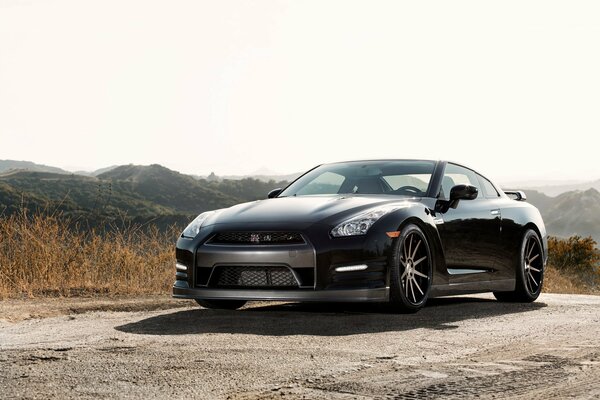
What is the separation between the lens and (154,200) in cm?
14688

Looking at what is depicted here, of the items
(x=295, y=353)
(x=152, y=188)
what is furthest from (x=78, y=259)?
(x=152, y=188)

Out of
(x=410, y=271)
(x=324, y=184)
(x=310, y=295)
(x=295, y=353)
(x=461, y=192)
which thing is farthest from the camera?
(x=324, y=184)

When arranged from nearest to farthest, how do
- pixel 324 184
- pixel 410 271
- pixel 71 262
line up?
pixel 410 271, pixel 324 184, pixel 71 262

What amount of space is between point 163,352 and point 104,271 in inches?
286

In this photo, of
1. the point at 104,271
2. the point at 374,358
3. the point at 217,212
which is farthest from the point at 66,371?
the point at 104,271

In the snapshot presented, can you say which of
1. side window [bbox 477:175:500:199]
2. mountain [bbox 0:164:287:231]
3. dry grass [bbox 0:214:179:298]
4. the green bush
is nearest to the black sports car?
side window [bbox 477:175:500:199]

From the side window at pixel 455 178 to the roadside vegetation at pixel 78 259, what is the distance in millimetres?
4261

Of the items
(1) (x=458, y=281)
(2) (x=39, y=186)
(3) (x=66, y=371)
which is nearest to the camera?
(3) (x=66, y=371)

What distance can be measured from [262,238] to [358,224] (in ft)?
2.81

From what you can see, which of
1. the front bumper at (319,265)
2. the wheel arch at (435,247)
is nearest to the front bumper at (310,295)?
the front bumper at (319,265)

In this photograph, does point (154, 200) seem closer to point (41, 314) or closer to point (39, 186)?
point (39, 186)

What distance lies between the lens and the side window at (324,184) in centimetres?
985

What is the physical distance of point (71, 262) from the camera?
1249 cm

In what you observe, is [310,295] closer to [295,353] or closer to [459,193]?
[295,353]
